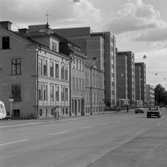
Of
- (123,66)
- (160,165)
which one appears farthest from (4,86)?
(123,66)

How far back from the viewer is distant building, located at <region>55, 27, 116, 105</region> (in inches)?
4663

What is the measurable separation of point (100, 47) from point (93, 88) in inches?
1703

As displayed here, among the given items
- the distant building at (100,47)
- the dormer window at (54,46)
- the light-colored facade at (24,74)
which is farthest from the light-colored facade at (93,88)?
the distant building at (100,47)

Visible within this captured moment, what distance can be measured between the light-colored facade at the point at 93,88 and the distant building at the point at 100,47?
35.4m

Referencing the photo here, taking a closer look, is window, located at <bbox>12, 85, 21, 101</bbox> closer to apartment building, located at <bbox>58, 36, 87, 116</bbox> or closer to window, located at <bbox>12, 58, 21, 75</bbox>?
window, located at <bbox>12, 58, 21, 75</bbox>

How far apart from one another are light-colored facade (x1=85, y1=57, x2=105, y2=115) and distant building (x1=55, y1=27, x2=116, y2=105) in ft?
116

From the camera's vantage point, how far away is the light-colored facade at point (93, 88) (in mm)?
73375

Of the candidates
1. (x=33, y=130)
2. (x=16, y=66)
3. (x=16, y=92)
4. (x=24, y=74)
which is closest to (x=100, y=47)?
(x=16, y=66)

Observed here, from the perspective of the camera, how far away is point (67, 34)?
406 feet

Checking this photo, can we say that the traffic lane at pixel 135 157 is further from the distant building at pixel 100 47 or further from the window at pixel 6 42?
the distant building at pixel 100 47

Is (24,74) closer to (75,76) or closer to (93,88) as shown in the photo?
(75,76)

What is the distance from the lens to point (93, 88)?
77250 mm

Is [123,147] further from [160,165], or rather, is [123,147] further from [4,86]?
[4,86]

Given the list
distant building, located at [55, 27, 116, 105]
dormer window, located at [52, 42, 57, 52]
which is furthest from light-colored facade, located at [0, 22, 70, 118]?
distant building, located at [55, 27, 116, 105]
